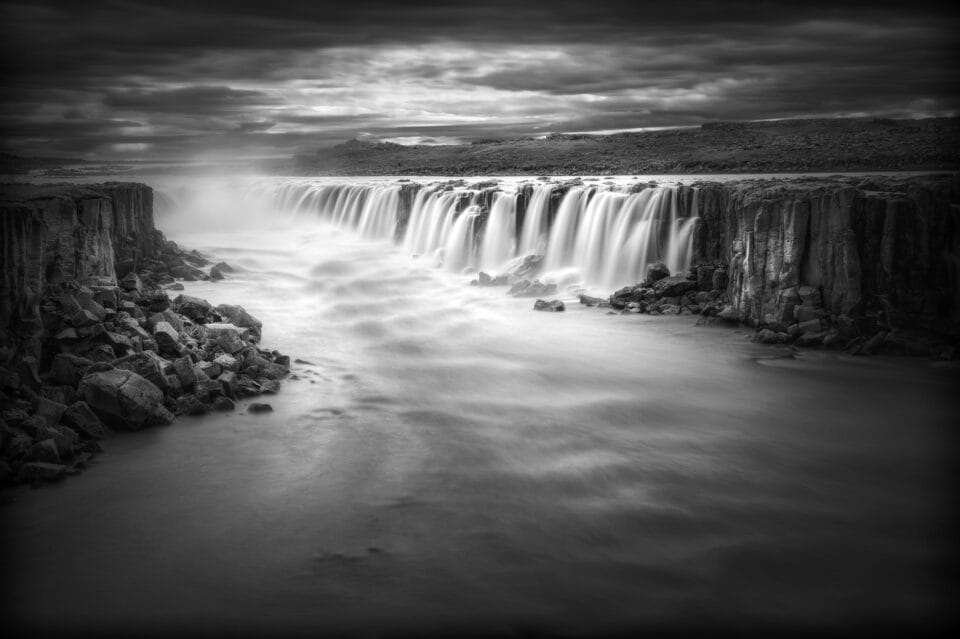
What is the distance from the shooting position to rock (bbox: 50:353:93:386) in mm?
13656

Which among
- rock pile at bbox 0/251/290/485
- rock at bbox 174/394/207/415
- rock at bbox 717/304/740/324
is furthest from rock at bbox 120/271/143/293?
rock at bbox 717/304/740/324

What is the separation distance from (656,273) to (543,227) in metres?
8.05

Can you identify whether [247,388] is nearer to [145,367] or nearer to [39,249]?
[145,367]

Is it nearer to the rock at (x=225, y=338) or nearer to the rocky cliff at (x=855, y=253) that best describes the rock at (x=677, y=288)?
the rocky cliff at (x=855, y=253)

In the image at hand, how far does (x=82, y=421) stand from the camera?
12781 mm

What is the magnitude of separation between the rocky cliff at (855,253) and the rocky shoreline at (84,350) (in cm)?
1314

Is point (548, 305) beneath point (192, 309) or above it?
beneath

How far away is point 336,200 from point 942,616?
4283 cm

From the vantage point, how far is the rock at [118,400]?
519 inches

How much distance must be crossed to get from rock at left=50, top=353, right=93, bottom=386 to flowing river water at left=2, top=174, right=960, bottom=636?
5.80 feet

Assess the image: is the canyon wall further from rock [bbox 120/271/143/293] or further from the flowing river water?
the flowing river water

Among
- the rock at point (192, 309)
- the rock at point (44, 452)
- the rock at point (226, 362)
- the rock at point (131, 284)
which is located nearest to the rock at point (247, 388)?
the rock at point (226, 362)

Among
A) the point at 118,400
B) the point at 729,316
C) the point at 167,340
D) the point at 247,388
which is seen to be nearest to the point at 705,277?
the point at 729,316

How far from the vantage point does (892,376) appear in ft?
56.0
